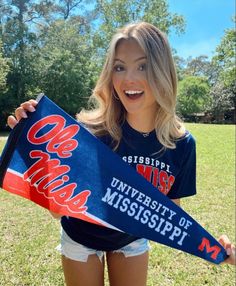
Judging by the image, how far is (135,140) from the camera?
1894mm

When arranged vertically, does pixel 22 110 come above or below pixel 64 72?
above

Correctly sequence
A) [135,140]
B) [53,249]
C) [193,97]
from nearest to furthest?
[135,140], [53,249], [193,97]

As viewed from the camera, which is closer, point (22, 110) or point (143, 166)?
point (22, 110)

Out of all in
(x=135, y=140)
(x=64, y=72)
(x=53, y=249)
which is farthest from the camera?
(x=64, y=72)

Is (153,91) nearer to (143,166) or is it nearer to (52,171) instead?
(143,166)

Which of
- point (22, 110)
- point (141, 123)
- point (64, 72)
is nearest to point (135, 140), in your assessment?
point (141, 123)

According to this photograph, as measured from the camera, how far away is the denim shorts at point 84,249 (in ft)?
6.09

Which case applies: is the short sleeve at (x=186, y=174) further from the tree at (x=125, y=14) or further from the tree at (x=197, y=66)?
the tree at (x=197, y=66)

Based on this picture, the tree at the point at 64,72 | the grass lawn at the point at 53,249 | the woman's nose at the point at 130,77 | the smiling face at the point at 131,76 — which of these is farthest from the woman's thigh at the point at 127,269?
the tree at the point at 64,72

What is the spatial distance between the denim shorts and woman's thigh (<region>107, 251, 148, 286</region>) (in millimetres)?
27

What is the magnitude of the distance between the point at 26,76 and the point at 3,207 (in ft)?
56.4

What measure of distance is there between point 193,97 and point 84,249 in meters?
38.3

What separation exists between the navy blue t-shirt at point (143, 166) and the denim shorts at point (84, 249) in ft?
0.09

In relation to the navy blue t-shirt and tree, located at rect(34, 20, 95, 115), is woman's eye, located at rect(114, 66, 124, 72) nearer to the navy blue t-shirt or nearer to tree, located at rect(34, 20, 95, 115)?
the navy blue t-shirt
